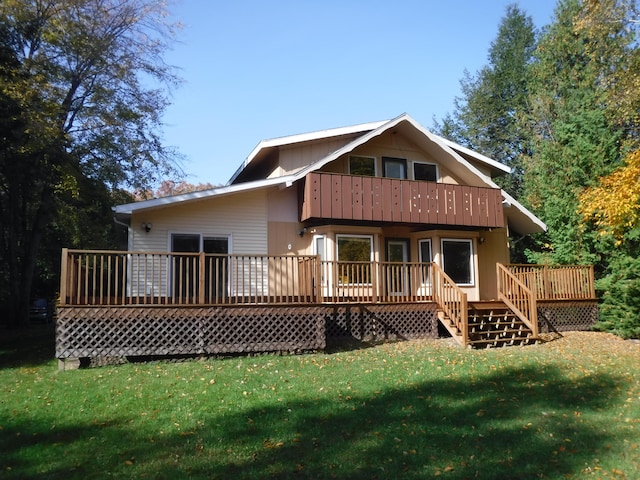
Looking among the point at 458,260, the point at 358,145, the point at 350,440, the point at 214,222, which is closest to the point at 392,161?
the point at 358,145

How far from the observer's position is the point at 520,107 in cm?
3438

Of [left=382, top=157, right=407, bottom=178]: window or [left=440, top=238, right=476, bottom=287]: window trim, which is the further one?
[left=382, top=157, right=407, bottom=178]: window

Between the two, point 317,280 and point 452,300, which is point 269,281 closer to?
point 317,280

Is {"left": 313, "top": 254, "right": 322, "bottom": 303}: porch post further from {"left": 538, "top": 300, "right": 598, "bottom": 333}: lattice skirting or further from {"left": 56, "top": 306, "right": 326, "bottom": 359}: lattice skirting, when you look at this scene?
{"left": 538, "top": 300, "right": 598, "bottom": 333}: lattice skirting

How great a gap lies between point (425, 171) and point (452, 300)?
6.10 meters

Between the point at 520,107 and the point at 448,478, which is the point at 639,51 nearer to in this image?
the point at 520,107

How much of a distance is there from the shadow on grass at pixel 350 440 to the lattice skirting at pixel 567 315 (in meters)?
7.86

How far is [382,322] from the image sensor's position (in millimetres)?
14133

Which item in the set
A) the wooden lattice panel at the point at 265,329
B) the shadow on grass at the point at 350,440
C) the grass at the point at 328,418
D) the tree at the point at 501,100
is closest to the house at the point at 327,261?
the wooden lattice panel at the point at 265,329

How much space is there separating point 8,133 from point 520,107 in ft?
99.8

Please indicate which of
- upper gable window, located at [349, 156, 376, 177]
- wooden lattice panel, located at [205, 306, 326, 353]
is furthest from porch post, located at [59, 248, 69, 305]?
upper gable window, located at [349, 156, 376, 177]

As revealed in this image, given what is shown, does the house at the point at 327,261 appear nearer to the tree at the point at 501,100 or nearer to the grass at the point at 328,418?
the grass at the point at 328,418

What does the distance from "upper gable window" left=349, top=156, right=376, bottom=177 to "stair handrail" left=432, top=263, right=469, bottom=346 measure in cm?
458

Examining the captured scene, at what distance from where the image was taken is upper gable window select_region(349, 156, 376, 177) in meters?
17.4
